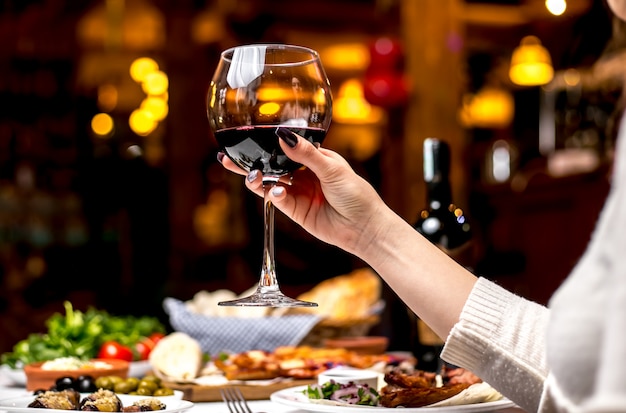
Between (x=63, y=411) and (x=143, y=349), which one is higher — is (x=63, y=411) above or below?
above

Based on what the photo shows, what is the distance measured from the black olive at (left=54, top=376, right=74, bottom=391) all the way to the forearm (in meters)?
0.54

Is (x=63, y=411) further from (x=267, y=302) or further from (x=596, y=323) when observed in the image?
(x=596, y=323)

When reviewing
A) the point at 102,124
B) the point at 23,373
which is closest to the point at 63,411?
the point at 23,373

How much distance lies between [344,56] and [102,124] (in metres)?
2.78

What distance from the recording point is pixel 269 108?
1.17 m

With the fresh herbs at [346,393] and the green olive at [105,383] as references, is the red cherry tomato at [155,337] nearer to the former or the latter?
the green olive at [105,383]

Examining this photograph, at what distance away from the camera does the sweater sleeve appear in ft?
3.53

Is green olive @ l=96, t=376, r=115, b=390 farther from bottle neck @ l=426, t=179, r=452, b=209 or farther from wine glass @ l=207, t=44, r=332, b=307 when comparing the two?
bottle neck @ l=426, t=179, r=452, b=209

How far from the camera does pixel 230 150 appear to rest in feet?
3.99

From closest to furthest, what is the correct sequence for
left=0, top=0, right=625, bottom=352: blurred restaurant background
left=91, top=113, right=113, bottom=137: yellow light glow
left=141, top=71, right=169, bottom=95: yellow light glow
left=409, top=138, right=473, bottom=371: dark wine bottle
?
left=409, top=138, right=473, bottom=371: dark wine bottle
left=0, top=0, right=625, bottom=352: blurred restaurant background
left=141, top=71, right=169, bottom=95: yellow light glow
left=91, top=113, right=113, bottom=137: yellow light glow

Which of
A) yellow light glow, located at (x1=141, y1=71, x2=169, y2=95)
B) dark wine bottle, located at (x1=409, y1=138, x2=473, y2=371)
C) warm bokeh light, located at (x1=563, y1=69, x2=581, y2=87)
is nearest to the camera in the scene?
dark wine bottle, located at (x1=409, y1=138, x2=473, y2=371)

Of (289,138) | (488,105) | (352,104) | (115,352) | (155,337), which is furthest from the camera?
(488,105)

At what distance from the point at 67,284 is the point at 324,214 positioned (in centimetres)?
697

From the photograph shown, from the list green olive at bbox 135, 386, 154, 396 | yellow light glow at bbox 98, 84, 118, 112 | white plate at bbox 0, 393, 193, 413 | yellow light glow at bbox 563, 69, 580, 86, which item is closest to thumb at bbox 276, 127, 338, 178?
white plate at bbox 0, 393, 193, 413
